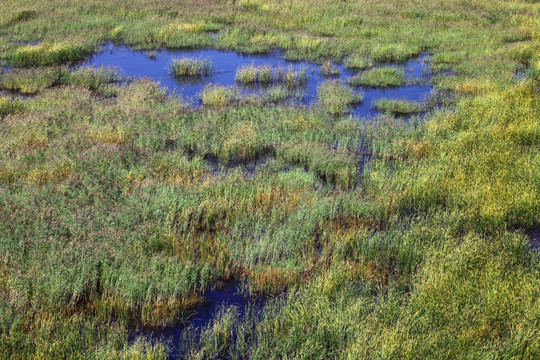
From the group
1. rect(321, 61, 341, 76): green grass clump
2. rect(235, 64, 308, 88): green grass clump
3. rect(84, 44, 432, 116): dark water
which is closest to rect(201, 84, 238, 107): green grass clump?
rect(84, 44, 432, 116): dark water

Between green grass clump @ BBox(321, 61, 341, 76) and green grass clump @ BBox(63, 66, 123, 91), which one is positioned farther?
green grass clump @ BBox(321, 61, 341, 76)

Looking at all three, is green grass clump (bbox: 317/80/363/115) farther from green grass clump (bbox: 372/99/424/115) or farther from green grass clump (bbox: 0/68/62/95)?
green grass clump (bbox: 0/68/62/95)

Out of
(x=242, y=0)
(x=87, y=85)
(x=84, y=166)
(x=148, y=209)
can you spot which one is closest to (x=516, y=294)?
(x=148, y=209)

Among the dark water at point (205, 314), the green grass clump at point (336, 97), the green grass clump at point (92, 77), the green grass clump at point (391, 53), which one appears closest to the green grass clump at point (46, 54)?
the green grass clump at point (92, 77)

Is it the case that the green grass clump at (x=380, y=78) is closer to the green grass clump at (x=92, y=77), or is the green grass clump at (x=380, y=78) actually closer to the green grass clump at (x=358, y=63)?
the green grass clump at (x=358, y=63)

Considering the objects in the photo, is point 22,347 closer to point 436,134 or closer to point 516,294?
point 516,294

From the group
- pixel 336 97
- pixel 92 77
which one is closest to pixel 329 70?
pixel 336 97
